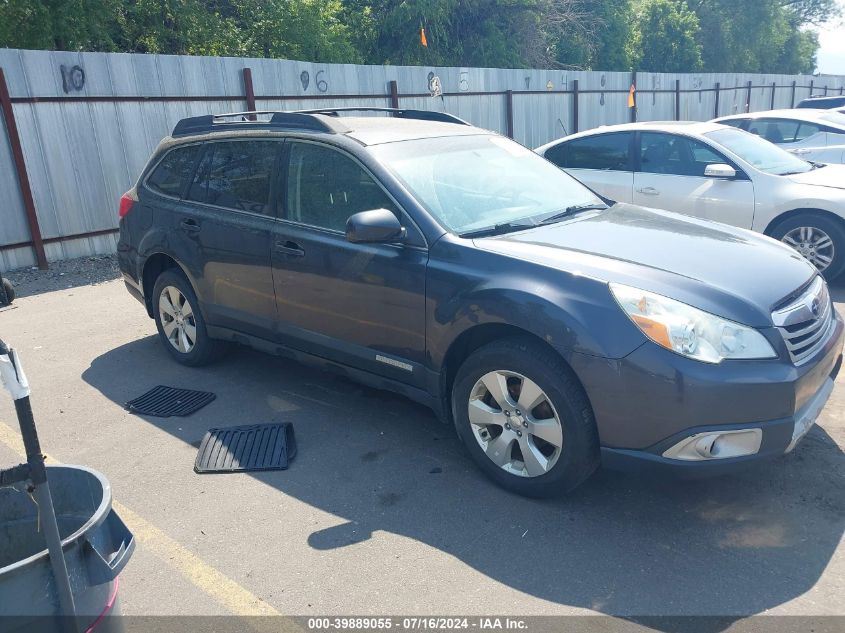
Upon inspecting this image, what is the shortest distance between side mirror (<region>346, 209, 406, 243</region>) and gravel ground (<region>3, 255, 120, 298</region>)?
5674 mm

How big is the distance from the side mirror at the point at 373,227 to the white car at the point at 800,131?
860 centimetres

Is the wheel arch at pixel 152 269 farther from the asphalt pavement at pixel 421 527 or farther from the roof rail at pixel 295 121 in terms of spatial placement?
the asphalt pavement at pixel 421 527

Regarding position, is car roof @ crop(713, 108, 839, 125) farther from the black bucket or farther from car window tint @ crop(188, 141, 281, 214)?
the black bucket

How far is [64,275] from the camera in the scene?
862 cm

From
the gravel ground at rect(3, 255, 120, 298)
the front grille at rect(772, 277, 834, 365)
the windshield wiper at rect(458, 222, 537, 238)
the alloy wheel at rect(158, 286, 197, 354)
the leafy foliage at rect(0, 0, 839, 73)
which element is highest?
the leafy foliage at rect(0, 0, 839, 73)

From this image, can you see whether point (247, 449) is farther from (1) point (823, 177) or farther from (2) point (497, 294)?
(1) point (823, 177)

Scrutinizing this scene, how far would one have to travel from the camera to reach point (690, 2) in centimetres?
3612

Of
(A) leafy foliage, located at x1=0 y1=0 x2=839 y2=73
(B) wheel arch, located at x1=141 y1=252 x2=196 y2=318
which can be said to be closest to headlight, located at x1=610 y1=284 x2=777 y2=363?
(B) wheel arch, located at x1=141 y1=252 x2=196 y2=318

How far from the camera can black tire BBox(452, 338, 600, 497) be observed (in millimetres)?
3295

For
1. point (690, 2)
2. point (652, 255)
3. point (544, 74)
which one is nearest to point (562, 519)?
point (652, 255)

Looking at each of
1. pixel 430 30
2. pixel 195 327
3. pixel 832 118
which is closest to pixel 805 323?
pixel 195 327

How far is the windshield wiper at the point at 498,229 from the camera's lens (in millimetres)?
3866

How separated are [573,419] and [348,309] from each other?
4.99ft

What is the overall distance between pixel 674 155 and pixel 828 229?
171 centimetres
